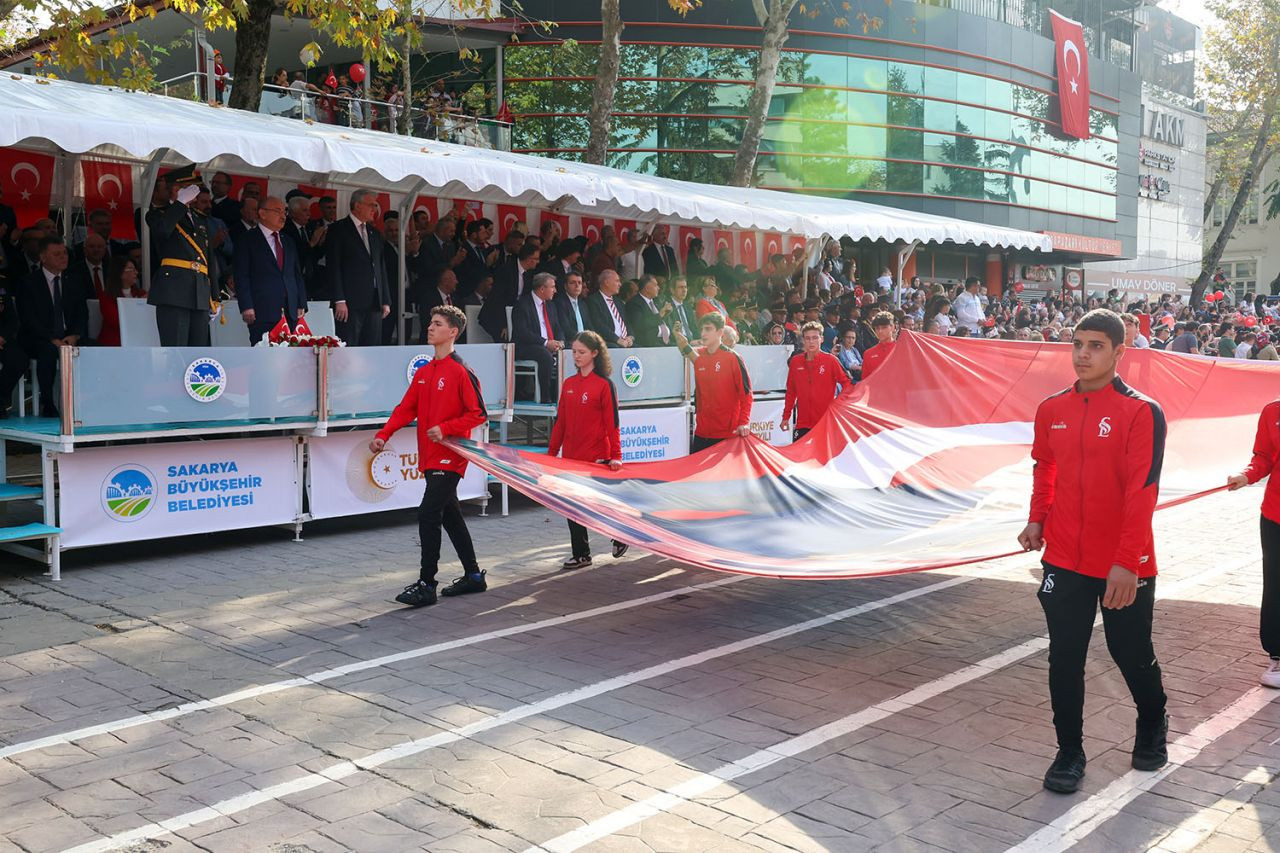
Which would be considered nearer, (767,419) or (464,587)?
(464,587)

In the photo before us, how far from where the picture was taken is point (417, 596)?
7965 mm

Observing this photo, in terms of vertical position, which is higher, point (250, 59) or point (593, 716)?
point (250, 59)

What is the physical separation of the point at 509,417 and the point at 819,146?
91.9 feet

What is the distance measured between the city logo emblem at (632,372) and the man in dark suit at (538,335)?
755 mm

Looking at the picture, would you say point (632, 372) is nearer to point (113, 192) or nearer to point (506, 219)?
point (506, 219)

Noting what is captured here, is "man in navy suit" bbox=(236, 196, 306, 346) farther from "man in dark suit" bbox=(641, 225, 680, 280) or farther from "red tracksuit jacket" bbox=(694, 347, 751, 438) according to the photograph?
"man in dark suit" bbox=(641, 225, 680, 280)

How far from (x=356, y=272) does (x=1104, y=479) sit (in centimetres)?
908

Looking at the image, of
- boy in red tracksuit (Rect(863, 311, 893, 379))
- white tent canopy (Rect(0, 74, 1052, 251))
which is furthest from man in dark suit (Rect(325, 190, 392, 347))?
boy in red tracksuit (Rect(863, 311, 893, 379))

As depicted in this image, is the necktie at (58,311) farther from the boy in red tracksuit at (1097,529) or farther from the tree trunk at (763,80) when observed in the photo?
the tree trunk at (763,80)

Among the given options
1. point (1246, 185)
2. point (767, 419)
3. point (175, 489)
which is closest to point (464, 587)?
point (175, 489)

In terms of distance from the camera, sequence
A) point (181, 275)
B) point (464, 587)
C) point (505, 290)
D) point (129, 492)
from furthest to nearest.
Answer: point (505, 290) < point (181, 275) < point (129, 492) < point (464, 587)

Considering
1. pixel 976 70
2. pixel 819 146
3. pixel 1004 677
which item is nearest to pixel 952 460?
pixel 1004 677

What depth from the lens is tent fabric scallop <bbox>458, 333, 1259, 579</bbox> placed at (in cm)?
703

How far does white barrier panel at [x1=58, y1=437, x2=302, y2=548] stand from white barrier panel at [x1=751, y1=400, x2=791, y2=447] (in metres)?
6.45
